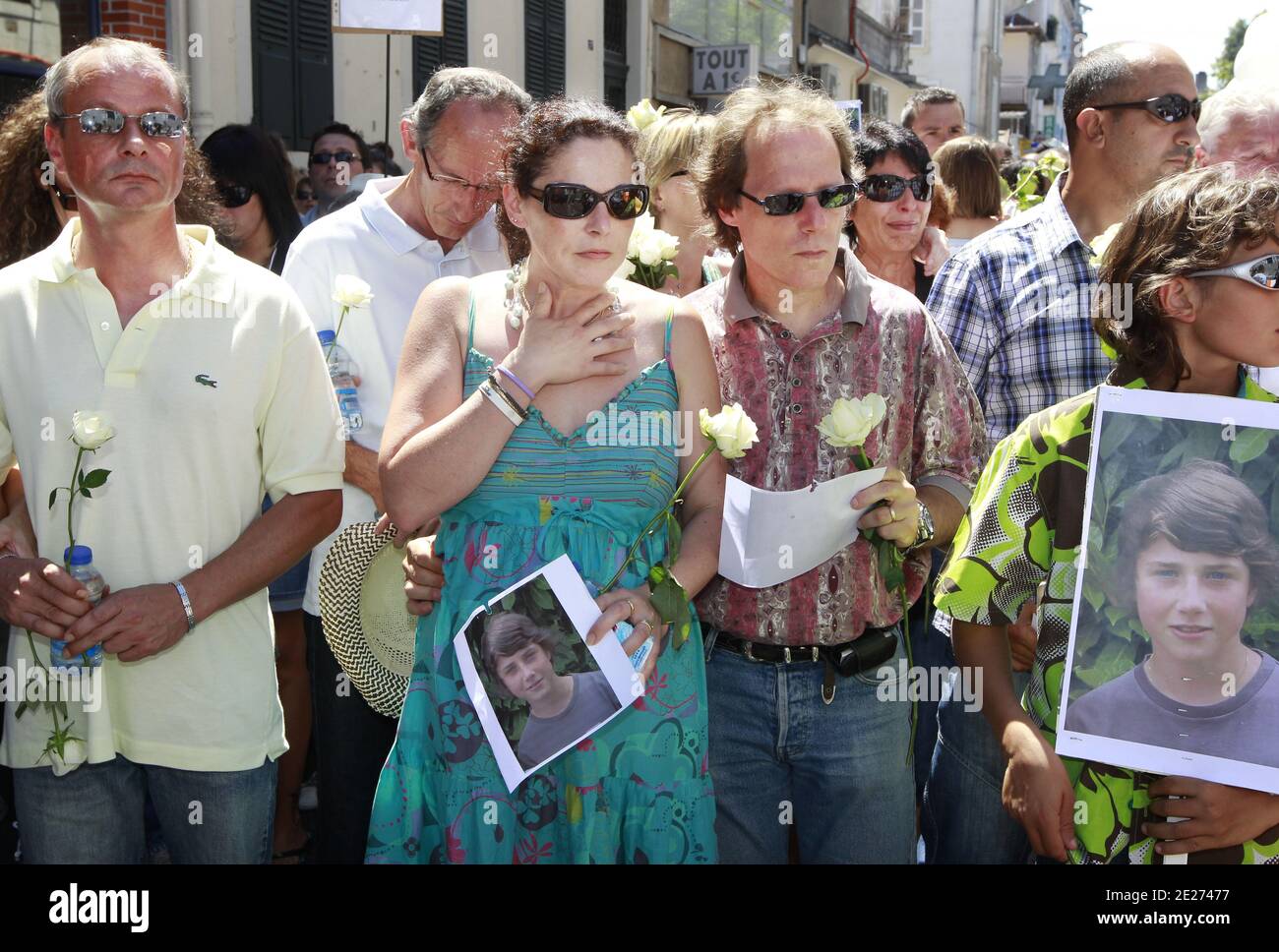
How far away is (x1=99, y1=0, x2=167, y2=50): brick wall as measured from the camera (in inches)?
349

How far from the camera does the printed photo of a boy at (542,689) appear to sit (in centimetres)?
240

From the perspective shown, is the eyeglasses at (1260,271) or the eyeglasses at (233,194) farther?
the eyeglasses at (233,194)

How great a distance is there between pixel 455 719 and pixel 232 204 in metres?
3.01

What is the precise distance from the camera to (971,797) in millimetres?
2811

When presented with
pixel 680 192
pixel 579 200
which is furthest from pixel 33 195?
pixel 680 192

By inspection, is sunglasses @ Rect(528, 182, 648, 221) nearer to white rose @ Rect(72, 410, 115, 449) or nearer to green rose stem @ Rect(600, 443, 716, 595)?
green rose stem @ Rect(600, 443, 716, 595)

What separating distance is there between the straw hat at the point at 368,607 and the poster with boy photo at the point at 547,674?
566 mm

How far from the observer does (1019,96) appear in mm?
63281

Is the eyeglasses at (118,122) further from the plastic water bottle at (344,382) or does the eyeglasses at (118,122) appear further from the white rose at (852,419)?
the white rose at (852,419)

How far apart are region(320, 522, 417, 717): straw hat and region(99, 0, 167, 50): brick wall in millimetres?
7188

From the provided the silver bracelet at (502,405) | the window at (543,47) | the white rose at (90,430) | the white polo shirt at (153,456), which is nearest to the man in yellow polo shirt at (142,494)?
the white polo shirt at (153,456)

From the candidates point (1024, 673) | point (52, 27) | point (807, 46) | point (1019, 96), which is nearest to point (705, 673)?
point (1024, 673)

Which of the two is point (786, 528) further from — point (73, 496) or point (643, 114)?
point (643, 114)
